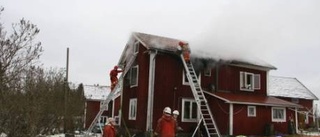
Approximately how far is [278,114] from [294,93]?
16.9m

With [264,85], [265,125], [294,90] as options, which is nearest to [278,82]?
[294,90]

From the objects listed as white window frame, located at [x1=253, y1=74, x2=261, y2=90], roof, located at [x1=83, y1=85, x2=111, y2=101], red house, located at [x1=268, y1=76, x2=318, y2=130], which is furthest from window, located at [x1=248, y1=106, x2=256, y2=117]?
A: roof, located at [x1=83, y1=85, x2=111, y2=101]

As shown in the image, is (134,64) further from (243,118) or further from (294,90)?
(294,90)

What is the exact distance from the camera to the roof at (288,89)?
3803 centimetres

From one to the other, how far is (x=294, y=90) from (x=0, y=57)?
35.2m

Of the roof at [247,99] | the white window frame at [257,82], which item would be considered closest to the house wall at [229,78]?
the roof at [247,99]

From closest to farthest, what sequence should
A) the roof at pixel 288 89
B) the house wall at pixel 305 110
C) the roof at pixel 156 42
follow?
the roof at pixel 156 42 < the house wall at pixel 305 110 < the roof at pixel 288 89

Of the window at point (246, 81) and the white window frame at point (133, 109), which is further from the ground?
the window at point (246, 81)

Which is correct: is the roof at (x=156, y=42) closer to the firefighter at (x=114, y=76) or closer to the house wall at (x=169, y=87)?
the house wall at (x=169, y=87)

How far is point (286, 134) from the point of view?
23.5 metres

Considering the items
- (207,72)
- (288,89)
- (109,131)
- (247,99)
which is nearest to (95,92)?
(288,89)

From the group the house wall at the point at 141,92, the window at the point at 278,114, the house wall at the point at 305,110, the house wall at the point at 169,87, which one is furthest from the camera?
the house wall at the point at 305,110

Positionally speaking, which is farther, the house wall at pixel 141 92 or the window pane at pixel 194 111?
the window pane at pixel 194 111

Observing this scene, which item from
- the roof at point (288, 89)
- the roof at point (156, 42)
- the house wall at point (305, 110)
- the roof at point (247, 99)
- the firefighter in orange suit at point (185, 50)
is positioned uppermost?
the roof at point (156, 42)
